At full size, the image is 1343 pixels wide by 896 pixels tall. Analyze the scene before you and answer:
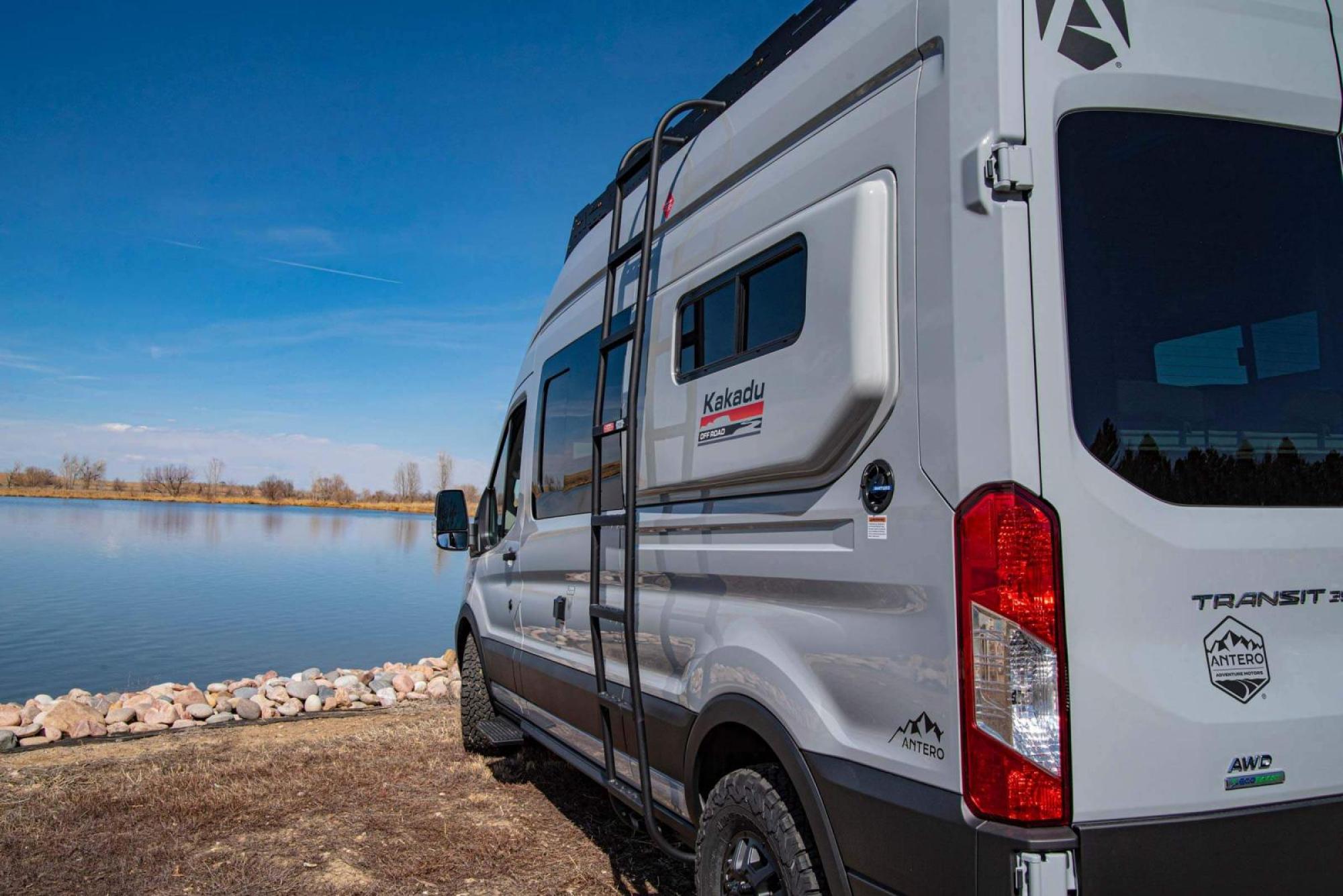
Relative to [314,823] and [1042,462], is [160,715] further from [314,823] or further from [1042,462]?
[1042,462]

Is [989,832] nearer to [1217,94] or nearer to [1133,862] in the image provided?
[1133,862]

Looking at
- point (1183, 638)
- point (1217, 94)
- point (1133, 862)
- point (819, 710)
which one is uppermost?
point (1217, 94)

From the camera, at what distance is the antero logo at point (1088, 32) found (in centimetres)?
217

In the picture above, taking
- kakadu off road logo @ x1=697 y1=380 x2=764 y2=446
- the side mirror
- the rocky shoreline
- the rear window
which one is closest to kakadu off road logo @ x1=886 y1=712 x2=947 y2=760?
the rear window

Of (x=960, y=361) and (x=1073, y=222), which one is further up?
(x=1073, y=222)

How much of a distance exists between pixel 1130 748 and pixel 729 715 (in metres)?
1.24

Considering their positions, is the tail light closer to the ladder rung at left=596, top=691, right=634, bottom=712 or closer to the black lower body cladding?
the black lower body cladding

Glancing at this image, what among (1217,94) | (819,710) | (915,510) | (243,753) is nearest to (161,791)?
(243,753)

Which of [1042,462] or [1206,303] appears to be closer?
[1042,462]

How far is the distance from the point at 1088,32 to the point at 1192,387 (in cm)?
84

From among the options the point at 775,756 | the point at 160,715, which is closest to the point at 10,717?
the point at 160,715

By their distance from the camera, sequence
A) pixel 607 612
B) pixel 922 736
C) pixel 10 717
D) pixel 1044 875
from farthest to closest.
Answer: pixel 10 717
pixel 607 612
pixel 922 736
pixel 1044 875

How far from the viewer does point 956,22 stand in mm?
2262

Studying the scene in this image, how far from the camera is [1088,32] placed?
2.19 meters
